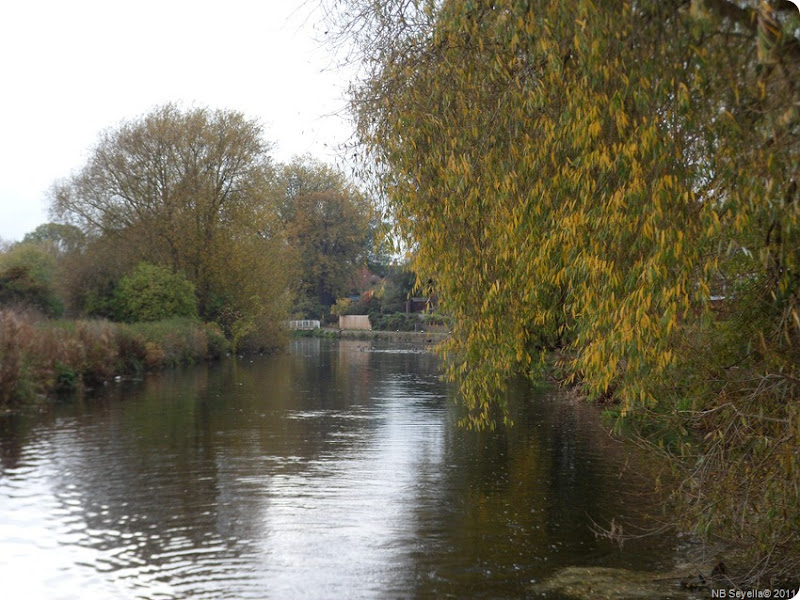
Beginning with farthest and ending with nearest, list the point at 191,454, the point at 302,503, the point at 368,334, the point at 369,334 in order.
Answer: the point at 368,334 → the point at 369,334 → the point at 191,454 → the point at 302,503

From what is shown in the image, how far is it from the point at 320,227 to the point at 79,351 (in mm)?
48653

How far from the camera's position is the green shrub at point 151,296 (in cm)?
3688

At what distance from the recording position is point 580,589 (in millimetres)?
7941

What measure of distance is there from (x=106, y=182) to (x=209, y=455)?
2828 cm

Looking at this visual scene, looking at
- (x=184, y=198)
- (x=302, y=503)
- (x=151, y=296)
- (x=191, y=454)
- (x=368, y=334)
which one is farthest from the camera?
(x=368, y=334)

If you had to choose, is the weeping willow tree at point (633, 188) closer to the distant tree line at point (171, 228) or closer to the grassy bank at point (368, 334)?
the distant tree line at point (171, 228)

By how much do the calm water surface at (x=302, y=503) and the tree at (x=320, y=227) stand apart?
5181 centimetres

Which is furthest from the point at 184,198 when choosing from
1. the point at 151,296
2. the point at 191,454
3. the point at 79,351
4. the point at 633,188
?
the point at 633,188

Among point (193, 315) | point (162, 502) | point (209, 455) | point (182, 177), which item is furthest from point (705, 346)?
point (182, 177)

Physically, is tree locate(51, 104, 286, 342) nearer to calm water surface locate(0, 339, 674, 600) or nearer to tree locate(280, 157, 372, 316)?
calm water surface locate(0, 339, 674, 600)

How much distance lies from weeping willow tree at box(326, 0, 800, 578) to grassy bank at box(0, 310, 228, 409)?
1424 cm

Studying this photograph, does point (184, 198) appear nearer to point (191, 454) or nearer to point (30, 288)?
point (30, 288)

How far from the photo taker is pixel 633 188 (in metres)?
6.11

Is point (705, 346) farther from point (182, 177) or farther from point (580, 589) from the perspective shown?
point (182, 177)
